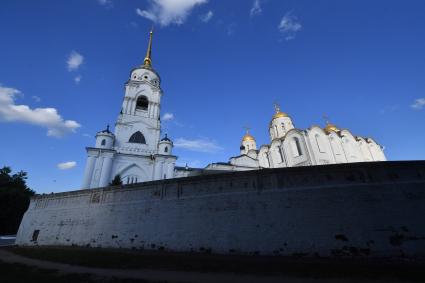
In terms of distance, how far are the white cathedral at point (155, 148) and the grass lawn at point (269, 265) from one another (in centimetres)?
1704

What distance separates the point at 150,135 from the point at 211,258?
24.0 meters

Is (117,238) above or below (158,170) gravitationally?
below

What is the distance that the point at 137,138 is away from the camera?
29828 millimetres

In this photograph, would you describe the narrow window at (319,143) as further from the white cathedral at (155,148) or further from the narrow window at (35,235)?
the narrow window at (35,235)

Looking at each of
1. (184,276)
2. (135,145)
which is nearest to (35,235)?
(135,145)

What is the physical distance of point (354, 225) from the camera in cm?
873

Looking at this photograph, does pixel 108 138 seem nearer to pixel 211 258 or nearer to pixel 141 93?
pixel 141 93

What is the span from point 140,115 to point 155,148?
5.70 metres

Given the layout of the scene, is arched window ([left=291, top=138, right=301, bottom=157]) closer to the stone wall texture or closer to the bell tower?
the bell tower

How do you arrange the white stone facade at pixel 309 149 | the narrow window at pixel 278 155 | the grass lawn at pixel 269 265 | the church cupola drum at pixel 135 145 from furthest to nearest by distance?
1. the narrow window at pixel 278 155
2. the white stone facade at pixel 309 149
3. the church cupola drum at pixel 135 145
4. the grass lawn at pixel 269 265

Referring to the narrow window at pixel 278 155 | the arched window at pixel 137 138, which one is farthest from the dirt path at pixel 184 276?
the narrow window at pixel 278 155

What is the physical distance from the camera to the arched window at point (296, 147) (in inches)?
1253

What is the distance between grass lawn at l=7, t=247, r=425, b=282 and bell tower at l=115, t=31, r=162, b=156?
20.2 metres

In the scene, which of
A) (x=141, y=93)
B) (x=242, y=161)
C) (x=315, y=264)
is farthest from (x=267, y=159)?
(x=315, y=264)
